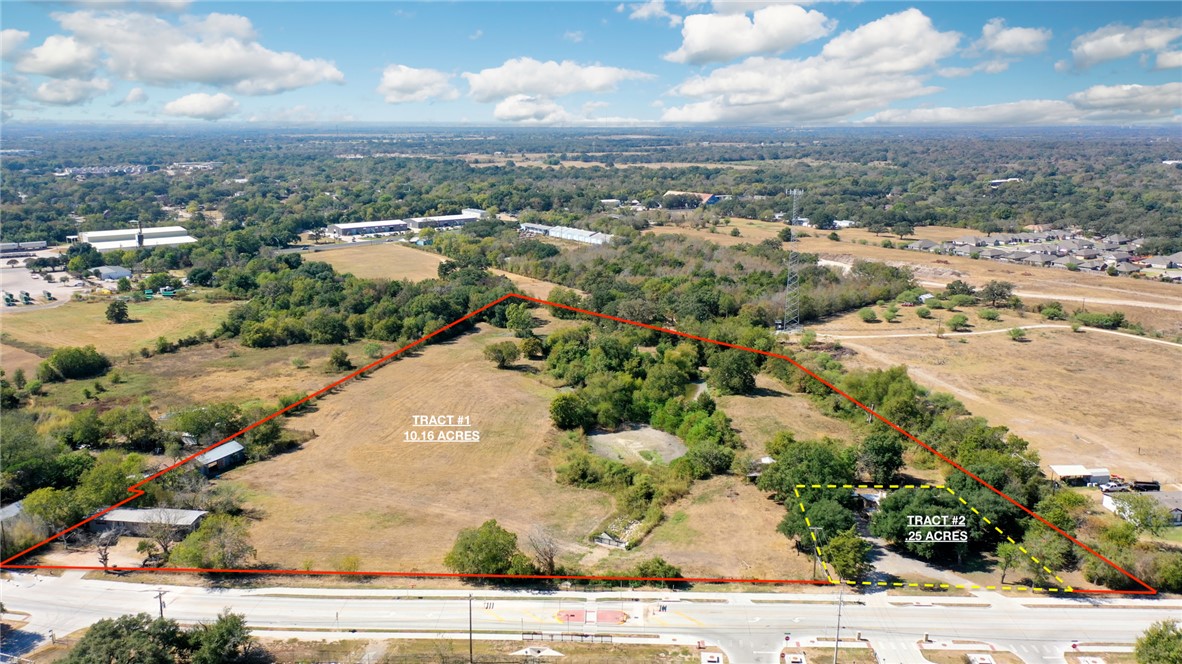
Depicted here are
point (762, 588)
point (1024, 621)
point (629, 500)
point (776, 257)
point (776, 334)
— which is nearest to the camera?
point (1024, 621)

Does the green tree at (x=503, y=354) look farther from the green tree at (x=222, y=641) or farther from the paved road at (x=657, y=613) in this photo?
the green tree at (x=222, y=641)

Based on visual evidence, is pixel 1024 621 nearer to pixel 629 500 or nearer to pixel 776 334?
pixel 629 500

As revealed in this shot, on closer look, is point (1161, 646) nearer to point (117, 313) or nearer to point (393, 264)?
point (117, 313)

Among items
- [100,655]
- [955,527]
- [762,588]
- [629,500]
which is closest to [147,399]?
[100,655]

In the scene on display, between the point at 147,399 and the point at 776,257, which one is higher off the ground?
the point at 776,257

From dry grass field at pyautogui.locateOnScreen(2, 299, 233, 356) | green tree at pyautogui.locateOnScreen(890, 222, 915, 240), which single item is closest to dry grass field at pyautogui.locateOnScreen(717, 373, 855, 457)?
dry grass field at pyautogui.locateOnScreen(2, 299, 233, 356)

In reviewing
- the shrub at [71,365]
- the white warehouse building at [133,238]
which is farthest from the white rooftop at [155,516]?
the white warehouse building at [133,238]

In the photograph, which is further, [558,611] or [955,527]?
[955,527]
